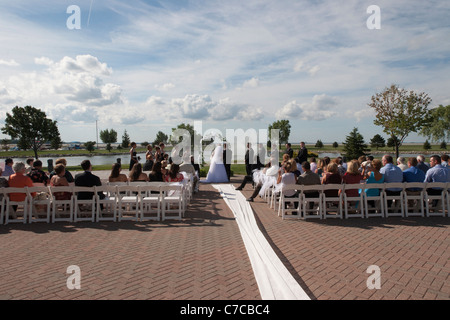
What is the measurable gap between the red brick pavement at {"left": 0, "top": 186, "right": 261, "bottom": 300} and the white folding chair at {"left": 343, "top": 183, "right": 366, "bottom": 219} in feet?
10.4

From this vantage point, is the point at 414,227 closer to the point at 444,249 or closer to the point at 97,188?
the point at 444,249

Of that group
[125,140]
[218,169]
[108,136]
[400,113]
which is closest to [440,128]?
[400,113]

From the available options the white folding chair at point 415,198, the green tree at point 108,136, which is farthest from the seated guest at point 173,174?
the green tree at point 108,136

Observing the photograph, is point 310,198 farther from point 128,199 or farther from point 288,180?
point 128,199

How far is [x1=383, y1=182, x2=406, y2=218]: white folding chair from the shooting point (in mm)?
7875

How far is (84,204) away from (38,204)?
45.0 inches

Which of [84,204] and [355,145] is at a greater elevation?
[355,145]

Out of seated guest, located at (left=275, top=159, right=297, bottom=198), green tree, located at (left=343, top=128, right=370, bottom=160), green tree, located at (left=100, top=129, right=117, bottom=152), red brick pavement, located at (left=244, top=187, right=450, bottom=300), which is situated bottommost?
red brick pavement, located at (left=244, top=187, right=450, bottom=300)

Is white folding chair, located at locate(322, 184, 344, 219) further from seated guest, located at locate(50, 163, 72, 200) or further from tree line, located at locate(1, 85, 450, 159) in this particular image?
tree line, located at locate(1, 85, 450, 159)

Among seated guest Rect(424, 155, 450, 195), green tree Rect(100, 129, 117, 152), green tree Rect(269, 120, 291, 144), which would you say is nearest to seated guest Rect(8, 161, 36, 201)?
seated guest Rect(424, 155, 450, 195)

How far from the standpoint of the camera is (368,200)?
8.47 metres
